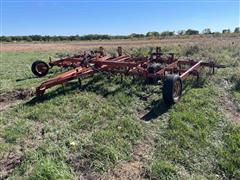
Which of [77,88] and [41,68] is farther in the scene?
[41,68]

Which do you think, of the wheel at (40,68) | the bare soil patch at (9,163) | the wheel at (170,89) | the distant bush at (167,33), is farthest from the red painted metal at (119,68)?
the distant bush at (167,33)

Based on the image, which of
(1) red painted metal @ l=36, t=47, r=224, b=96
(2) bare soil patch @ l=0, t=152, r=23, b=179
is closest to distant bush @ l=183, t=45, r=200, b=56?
(1) red painted metal @ l=36, t=47, r=224, b=96

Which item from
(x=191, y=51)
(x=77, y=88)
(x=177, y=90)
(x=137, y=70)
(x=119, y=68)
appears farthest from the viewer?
(x=191, y=51)

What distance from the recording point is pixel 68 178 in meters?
4.41

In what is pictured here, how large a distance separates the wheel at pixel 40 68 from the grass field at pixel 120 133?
2.37 metres

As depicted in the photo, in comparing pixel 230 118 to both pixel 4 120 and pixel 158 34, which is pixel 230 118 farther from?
pixel 158 34

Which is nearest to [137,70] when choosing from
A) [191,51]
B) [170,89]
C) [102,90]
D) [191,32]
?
[102,90]

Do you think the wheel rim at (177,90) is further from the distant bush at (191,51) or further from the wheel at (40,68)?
the distant bush at (191,51)

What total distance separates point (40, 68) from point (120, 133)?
694 centimetres

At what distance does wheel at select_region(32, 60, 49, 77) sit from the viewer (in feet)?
38.4

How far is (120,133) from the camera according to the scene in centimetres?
592

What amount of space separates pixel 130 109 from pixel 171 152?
2434 mm

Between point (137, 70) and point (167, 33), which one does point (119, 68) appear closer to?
point (137, 70)

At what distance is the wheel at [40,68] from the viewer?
38.4 ft
